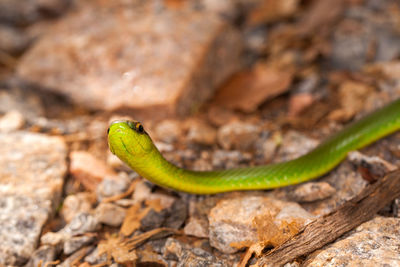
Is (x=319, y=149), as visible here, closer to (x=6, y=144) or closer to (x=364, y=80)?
(x=364, y=80)

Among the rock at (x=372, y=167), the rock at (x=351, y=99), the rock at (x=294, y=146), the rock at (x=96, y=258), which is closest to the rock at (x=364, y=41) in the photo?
the rock at (x=351, y=99)

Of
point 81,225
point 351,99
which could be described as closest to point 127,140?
point 81,225

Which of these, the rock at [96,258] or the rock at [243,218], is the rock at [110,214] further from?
the rock at [243,218]

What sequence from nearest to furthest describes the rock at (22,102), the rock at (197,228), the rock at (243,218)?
the rock at (243,218) < the rock at (197,228) < the rock at (22,102)

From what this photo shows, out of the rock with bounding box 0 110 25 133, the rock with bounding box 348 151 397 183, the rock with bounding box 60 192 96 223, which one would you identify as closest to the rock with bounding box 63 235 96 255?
the rock with bounding box 60 192 96 223

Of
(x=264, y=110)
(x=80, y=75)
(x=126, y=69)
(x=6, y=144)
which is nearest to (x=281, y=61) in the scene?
(x=264, y=110)

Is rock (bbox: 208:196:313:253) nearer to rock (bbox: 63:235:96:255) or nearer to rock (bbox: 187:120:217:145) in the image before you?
rock (bbox: 63:235:96:255)

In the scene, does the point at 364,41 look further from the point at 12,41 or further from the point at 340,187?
the point at 12,41
